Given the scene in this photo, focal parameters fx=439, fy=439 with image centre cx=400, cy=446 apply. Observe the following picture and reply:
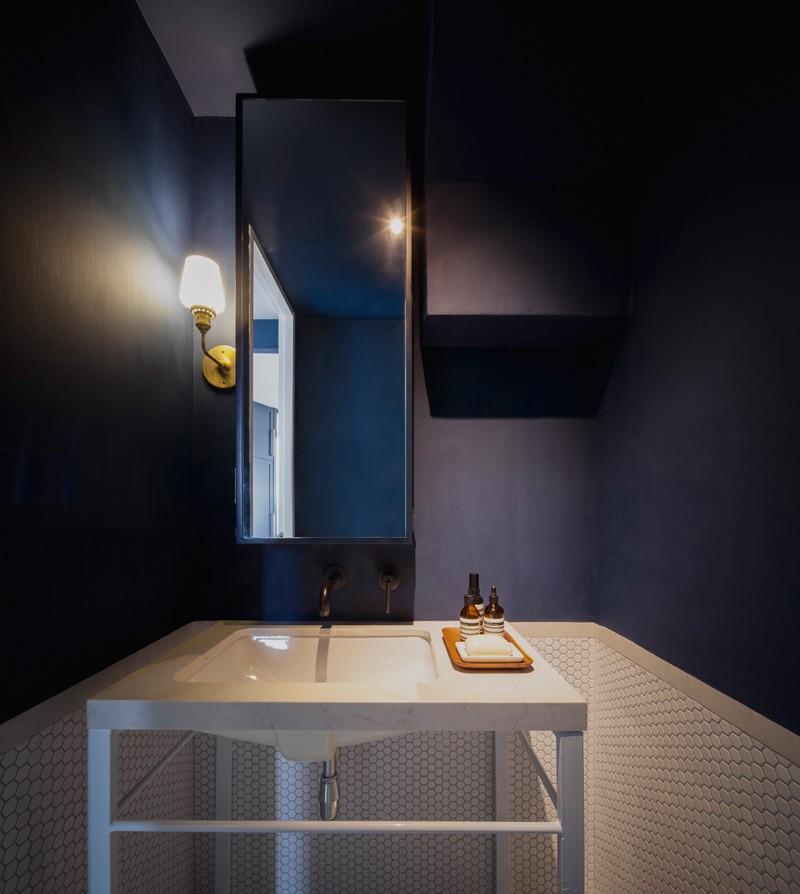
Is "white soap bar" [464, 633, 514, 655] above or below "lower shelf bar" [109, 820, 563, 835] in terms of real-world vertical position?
above

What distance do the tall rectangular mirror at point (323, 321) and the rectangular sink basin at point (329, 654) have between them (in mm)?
261

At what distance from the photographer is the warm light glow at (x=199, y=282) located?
1209 millimetres

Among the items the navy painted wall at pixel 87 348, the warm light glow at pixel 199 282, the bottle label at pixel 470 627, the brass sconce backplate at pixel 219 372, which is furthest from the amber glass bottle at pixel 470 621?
the warm light glow at pixel 199 282

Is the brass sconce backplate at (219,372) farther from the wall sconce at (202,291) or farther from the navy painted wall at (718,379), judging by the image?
the navy painted wall at (718,379)

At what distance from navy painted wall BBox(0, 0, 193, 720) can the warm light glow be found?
7 centimetres

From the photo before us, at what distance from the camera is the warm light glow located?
3.97ft

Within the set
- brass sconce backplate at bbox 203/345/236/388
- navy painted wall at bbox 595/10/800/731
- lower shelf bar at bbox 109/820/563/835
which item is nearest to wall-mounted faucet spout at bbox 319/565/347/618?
lower shelf bar at bbox 109/820/563/835

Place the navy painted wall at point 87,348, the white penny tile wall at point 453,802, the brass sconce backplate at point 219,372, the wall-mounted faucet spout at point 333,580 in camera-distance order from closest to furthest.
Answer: the navy painted wall at point 87,348
the white penny tile wall at point 453,802
the wall-mounted faucet spout at point 333,580
the brass sconce backplate at point 219,372

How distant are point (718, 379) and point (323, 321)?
3.16 feet

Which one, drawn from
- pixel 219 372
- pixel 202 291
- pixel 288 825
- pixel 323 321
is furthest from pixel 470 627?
pixel 202 291

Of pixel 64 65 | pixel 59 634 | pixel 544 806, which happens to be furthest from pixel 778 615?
pixel 64 65

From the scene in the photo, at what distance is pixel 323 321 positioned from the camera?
1.25 metres

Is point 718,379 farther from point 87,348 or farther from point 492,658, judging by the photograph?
point 87,348

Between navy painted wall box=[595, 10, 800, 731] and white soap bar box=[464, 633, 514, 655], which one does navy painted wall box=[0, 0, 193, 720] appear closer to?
white soap bar box=[464, 633, 514, 655]
